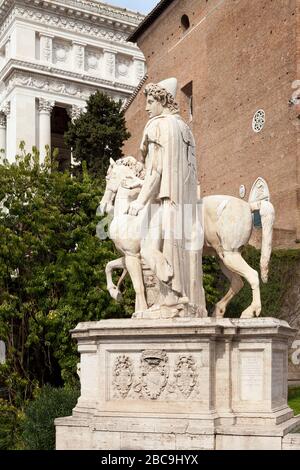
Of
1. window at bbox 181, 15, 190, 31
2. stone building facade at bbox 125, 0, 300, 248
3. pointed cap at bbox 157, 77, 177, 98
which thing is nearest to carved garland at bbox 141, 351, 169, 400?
pointed cap at bbox 157, 77, 177, 98

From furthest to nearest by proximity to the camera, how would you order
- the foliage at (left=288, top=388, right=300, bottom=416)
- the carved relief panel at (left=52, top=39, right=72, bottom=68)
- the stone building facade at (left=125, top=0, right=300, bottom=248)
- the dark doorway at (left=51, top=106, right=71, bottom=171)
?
the dark doorway at (left=51, top=106, right=71, bottom=171)
the carved relief panel at (left=52, top=39, right=72, bottom=68)
the stone building facade at (left=125, top=0, right=300, bottom=248)
the foliage at (left=288, top=388, right=300, bottom=416)

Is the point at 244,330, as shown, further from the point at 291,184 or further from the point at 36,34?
the point at 36,34

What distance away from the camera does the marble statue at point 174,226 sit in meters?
8.94

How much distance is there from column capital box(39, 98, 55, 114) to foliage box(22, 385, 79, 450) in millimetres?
38570

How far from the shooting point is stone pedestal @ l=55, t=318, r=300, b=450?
7.95 meters

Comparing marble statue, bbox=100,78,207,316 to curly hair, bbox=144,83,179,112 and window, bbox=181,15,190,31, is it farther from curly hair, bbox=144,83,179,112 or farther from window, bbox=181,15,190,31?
window, bbox=181,15,190,31

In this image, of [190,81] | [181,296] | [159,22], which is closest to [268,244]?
[181,296]

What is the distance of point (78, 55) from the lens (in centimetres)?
4956

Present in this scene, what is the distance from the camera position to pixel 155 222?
360 inches

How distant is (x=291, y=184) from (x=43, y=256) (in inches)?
548

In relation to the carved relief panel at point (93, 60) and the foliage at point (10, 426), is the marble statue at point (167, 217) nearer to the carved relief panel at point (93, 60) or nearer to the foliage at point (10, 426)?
the foliage at point (10, 426)

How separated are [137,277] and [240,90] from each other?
25.2 meters

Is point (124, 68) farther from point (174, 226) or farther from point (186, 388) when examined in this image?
point (186, 388)

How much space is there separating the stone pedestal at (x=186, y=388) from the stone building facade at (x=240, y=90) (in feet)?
62.8
